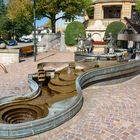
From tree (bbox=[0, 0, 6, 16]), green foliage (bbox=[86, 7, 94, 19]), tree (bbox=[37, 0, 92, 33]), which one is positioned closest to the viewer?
tree (bbox=[37, 0, 92, 33])

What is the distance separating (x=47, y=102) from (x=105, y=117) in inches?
103

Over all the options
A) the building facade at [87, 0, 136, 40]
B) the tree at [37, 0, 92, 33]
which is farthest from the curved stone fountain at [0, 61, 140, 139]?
the building facade at [87, 0, 136, 40]

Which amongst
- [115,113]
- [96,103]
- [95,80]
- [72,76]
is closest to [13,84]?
[72,76]

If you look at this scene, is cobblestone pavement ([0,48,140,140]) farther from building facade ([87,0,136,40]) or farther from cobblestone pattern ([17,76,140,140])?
building facade ([87,0,136,40])

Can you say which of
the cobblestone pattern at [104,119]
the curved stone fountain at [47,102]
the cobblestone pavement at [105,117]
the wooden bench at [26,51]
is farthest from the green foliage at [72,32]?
the cobblestone pattern at [104,119]

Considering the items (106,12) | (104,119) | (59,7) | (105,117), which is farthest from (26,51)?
(106,12)

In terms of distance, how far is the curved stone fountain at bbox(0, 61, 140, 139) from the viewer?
8.41 m

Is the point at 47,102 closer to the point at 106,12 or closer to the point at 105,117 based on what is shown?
the point at 105,117

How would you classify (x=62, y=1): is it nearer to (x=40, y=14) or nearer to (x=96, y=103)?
(x=40, y=14)

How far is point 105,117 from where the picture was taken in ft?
32.2

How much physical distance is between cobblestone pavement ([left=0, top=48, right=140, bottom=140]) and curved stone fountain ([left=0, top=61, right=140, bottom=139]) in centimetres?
29

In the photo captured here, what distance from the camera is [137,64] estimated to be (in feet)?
53.3

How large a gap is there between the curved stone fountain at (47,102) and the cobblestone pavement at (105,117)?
0.29m

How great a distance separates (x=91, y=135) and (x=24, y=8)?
32359 millimetres
